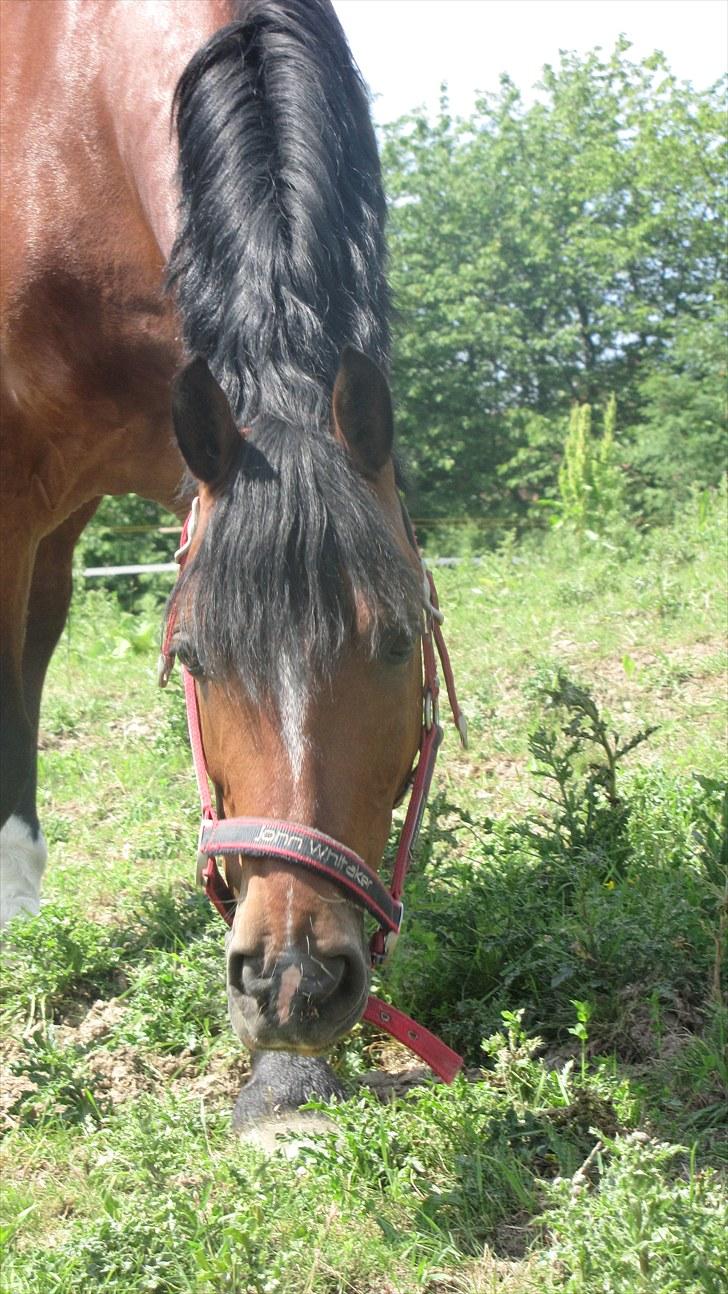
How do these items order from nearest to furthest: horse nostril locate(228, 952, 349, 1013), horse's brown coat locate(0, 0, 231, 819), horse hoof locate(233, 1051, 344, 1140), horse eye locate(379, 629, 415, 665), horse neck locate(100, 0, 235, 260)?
horse nostril locate(228, 952, 349, 1013)
horse eye locate(379, 629, 415, 665)
horse hoof locate(233, 1051, 344, 1140)
horse neck locate(100, 0, 235, 260)
horse's brown coat locate(0, 0, 231, 819)

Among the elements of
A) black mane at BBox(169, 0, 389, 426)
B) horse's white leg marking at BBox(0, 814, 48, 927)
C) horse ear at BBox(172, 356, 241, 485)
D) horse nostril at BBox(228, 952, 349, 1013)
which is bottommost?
horse's white leg marking at BBox(0, 814, 48, 927)

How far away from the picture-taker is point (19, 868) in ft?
12.9

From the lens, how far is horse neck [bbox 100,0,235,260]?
305 centimetres

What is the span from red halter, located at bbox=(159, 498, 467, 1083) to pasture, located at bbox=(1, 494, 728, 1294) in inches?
8.1

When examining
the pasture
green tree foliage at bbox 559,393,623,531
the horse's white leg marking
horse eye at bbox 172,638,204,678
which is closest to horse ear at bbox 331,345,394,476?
horse eye at bbox 172,638,204,678

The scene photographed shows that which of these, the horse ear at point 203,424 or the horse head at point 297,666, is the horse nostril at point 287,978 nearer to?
the horse head at point 297,666

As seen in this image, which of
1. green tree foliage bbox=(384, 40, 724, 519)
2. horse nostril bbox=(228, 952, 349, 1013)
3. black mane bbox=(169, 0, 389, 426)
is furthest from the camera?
green tree foliage bbox=(384, 40, 724, 519)

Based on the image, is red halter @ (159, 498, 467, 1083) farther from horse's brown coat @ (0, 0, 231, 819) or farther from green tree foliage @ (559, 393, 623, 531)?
green tree foliage @ (559, 393, 623, 531)

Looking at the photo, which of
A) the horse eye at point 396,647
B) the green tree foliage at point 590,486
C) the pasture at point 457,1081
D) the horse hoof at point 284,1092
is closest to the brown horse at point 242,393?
the horse eye at point 396,647

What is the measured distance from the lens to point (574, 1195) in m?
1.96

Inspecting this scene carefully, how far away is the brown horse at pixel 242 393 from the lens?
2068 millimetres

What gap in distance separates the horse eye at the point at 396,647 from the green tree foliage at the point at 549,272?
22909mm

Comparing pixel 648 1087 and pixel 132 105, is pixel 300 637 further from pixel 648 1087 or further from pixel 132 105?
pixel 132 105

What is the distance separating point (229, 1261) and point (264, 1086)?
0.66 metres
